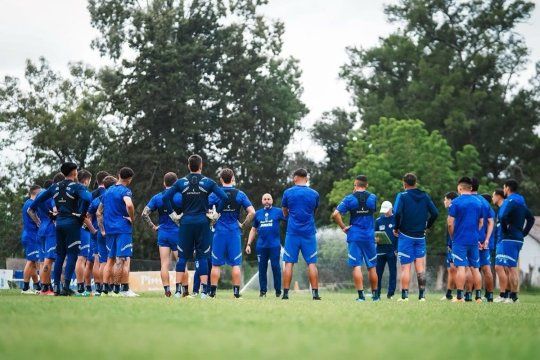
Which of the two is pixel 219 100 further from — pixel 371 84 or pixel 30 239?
pixel 30 239

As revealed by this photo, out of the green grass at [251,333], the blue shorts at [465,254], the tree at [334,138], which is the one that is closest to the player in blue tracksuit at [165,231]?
the blue shorts at [465,254]

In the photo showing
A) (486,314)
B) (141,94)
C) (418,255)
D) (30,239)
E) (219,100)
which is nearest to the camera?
(486,314)

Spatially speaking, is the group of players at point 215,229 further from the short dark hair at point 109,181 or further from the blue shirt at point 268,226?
the blue shirt at point 268,226

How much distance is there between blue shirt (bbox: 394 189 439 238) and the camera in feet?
63.7

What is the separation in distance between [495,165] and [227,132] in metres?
19.2

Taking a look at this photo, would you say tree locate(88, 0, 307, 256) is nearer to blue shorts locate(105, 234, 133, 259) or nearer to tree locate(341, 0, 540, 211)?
tree locate(341, 0, 540, 211)

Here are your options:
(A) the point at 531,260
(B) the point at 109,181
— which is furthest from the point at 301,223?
(A) the point at 531,260

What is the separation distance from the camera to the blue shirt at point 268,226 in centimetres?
2220

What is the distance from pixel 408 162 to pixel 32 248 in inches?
1541

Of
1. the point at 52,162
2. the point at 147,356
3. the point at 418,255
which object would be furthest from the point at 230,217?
the point at 52,162

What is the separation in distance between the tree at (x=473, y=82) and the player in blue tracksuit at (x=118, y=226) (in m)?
44.7

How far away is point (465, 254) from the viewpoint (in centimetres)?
1978

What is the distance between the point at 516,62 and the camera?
63.6 meters

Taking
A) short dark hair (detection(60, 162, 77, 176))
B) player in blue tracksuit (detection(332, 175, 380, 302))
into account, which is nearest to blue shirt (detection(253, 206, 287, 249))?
player in blue tracksuit (detection(332, 175, 380, 302))
